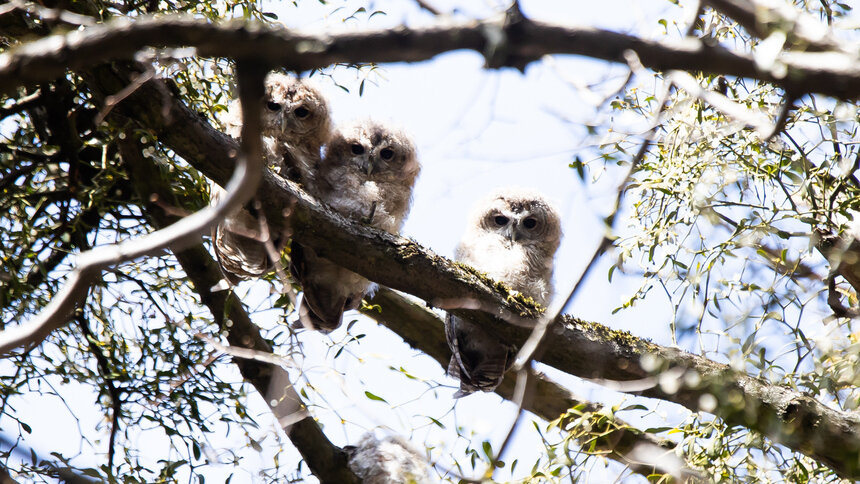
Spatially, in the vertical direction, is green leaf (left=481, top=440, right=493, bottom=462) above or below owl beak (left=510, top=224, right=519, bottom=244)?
below

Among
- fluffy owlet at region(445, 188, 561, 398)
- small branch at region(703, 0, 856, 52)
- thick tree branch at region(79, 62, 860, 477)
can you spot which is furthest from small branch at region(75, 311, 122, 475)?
small branch at region(703, 0, 856, 52)

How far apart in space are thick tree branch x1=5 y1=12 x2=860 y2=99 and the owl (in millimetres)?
1644

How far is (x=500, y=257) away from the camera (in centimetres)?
273

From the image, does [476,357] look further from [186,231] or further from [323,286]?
[186,231]

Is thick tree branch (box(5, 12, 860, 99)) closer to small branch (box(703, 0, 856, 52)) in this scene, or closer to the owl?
small branch (box(703, 0, 856, 52))

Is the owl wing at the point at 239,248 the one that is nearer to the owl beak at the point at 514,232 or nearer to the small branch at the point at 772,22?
the owl beak at the point at 514,232

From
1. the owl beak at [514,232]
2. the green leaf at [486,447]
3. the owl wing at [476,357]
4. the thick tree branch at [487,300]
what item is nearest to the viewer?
the green leaf at [486,447]

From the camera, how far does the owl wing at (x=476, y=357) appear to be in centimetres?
248

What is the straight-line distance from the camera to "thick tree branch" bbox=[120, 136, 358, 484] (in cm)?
212

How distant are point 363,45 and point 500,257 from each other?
196 cm

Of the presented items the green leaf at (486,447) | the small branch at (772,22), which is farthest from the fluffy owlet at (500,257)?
the small branch at (772,22)

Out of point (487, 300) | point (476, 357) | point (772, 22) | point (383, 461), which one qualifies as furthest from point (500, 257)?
point (772, 22)

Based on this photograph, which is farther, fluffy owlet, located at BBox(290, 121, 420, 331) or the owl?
fluffy owlet, located at BBox(290, 121, 420, 331)

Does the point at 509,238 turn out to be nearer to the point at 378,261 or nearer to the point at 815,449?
the point at 378,261
